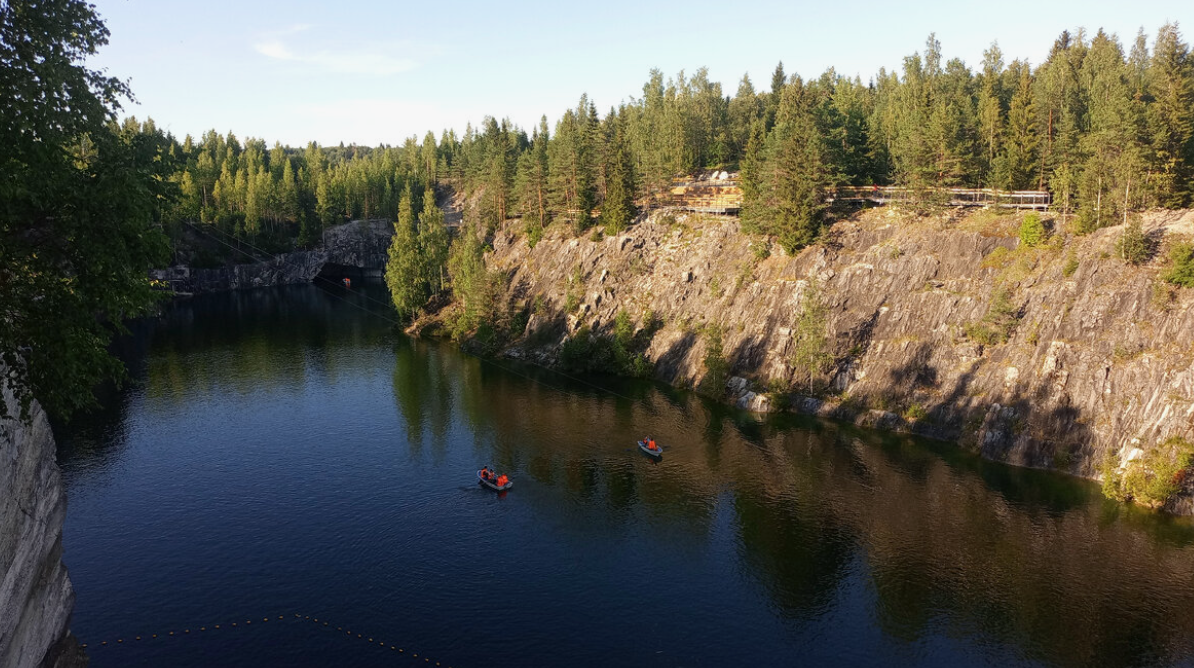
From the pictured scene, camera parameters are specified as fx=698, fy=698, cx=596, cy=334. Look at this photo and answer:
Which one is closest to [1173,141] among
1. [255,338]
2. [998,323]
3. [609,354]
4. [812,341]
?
[998,323]

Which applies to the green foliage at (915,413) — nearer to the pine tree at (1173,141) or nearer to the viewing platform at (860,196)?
the viewing platform at (860,196)

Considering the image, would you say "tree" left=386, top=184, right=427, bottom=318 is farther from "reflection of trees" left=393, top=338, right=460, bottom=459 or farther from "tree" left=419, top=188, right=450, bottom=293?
"reflection of trees" left=393, top=338, right=460, bottom=459

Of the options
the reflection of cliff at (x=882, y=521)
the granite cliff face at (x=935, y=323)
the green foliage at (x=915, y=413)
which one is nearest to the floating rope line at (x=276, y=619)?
the reflection of cliff at (x=882, y=521)

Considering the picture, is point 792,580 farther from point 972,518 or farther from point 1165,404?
point 1165,404

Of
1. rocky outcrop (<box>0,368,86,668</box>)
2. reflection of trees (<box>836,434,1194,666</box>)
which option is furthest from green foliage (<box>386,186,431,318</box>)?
rocky outcrop (<box>0,368,86,668</box>)

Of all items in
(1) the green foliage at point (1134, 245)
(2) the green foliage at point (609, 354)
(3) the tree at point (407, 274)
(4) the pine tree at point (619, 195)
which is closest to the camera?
(1) the green foliage at point (1134, 245)

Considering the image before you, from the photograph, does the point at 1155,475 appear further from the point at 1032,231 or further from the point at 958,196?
the point at 958,196

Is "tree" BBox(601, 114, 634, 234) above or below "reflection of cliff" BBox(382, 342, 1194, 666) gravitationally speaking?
above
